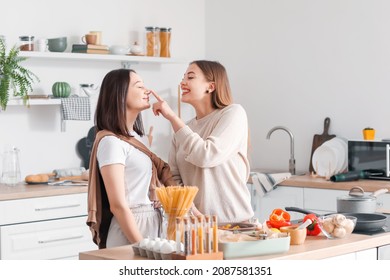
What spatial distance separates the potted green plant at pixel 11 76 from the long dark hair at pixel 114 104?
2.00 metres

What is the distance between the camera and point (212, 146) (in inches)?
125

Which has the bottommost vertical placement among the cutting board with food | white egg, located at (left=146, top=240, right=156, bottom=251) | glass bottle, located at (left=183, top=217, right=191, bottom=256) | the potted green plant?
the cutting board with food

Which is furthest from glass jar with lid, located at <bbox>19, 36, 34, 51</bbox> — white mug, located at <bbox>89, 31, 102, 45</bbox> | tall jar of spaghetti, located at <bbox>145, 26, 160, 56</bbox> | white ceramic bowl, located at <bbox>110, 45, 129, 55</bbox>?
tall jar of spaghetti, located at <bbox>145, 26, 160, 56</bbox>

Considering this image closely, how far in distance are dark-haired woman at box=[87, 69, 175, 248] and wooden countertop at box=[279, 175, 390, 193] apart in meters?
2.12

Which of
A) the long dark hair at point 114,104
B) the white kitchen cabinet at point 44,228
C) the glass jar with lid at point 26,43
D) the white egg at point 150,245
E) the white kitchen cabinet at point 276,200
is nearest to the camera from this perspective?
the white egg at point 150,245

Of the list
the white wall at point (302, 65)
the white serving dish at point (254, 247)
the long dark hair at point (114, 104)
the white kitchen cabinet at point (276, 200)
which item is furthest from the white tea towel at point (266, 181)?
the white serving dish at point (254, 247)

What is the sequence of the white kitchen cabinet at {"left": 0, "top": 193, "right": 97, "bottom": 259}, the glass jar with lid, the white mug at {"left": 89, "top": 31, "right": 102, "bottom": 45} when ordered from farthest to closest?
the white mug at {"left": 89, "top": 31, "right": 102, "bottom": 45}, the glass jar with lid, the white kitchen cabinet at {"left": 0, "top": 193, "right": 97, "bottom": 259}

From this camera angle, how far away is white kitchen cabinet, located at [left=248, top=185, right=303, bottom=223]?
5332 mm

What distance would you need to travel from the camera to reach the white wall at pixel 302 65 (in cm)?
551

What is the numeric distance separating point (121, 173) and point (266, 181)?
2.63 m

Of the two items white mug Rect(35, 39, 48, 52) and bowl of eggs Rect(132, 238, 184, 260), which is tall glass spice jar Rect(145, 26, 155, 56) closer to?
white mug Rect(35, 39, 48, 52)

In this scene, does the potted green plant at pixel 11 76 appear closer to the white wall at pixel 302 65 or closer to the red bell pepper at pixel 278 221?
the white wall at pixel 302 65

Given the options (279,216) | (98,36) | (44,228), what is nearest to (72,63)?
(98,36)
